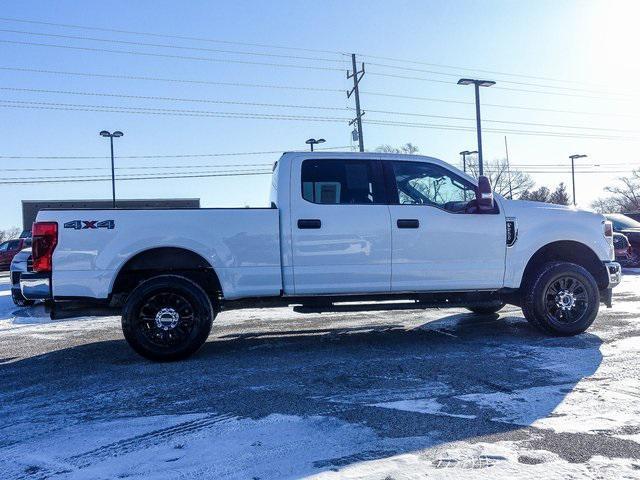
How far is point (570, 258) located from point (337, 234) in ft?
9.84

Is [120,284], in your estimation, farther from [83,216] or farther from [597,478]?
[597,478]

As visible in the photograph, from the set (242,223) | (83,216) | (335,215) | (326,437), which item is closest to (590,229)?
(335,215)

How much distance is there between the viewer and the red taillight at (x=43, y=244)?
16.7 feet

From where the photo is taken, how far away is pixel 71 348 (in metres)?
6.34

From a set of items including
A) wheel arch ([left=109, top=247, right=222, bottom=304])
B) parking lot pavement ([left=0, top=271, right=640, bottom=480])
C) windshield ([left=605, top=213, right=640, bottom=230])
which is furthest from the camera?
windshield ([left=605, top=213, right=640, bottom=230])

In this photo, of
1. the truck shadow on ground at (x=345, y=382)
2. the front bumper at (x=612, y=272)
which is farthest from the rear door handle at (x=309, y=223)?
the front bumper at (x=612, y=272)

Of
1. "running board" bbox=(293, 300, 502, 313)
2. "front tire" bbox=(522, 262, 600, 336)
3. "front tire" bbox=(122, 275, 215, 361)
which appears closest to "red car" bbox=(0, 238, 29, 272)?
"front tire" bbox=(122, 275, 215, 361)

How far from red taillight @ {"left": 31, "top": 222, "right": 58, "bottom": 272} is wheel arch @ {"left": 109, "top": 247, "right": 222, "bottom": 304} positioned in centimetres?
65

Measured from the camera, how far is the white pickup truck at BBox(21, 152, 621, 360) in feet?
17.1

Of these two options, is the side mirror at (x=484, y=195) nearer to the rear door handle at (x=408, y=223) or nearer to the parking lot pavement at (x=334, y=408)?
the rear door handle at (x=408, y=223)

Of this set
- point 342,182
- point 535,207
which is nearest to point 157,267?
point 342,182

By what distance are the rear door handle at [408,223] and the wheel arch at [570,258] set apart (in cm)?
147

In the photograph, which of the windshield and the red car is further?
the red car

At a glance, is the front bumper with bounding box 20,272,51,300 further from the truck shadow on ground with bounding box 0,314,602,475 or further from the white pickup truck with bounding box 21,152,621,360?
the truck shadow on ground with bounding box 0,314,602,475
